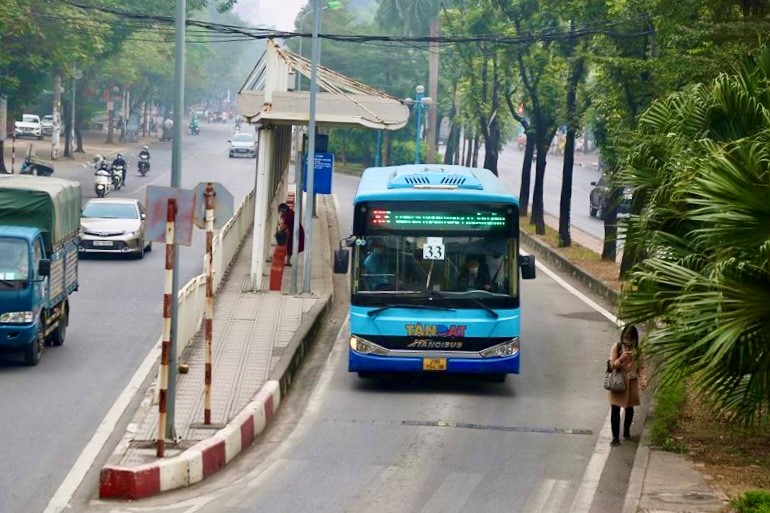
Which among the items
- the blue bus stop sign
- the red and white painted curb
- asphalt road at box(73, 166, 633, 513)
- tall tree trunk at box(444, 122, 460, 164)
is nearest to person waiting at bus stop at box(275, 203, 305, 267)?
the blue bus stop sign

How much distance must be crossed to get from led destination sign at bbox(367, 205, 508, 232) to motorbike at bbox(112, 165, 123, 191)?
40.6 metres

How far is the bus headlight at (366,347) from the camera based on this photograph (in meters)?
17.7

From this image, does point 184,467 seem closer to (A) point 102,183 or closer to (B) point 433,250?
(B) point 433,250

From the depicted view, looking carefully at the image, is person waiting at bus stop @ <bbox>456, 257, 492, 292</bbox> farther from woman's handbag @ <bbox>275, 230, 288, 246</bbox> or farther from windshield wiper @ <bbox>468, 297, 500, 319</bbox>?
woman's handbag @ <bbox>275, 230, 288, 246</bbox>

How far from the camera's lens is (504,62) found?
4875cm

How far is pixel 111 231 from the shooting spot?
33.6 m

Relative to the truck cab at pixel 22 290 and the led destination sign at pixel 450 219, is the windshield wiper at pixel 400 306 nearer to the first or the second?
the led destination sign at pixel 450 219

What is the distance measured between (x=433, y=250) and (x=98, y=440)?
5166 mm

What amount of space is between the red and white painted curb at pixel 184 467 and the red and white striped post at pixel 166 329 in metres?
0.27

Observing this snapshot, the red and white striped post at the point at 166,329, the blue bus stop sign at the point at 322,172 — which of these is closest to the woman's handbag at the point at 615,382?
the red and white striped post at the point at 166,329

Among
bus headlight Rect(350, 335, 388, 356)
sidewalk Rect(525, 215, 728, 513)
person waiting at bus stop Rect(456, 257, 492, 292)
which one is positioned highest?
person waiting at bus stop Rect(456, 257, 492, 292)

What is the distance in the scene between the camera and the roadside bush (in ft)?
34.1

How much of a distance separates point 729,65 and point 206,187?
7.98 metres

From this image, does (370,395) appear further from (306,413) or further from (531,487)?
(531,487)
